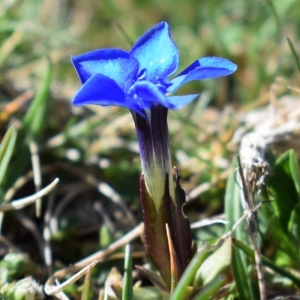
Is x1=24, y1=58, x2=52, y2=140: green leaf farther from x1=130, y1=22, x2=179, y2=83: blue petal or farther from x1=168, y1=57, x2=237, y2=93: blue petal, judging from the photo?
x1=168, y1=57, x2=237, y2=93: blue petal

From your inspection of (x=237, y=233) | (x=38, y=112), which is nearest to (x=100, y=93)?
(x=237, y=233)

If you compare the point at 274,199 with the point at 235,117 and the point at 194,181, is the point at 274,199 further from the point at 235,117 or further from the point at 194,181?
the point at 235,117

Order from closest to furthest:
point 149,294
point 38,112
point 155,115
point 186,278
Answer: point 186,278, point 155,115, point 149,294, point 38,112

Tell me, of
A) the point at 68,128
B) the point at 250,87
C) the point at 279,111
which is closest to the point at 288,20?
the point at 250,87

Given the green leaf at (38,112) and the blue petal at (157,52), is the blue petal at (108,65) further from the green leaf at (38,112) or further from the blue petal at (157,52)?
the green leaf at (38,112)

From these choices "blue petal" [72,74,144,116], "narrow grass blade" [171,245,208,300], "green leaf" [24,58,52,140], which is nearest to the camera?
"blue petal" [72,74,144,116]

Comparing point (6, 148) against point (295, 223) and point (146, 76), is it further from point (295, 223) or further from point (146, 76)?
point (295, 223)

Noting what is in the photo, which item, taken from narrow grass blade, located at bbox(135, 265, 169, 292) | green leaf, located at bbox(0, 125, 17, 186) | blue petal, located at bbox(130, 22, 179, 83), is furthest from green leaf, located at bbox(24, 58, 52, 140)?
narrow grass blade, located at bbox(135, 265, 169, 292)
